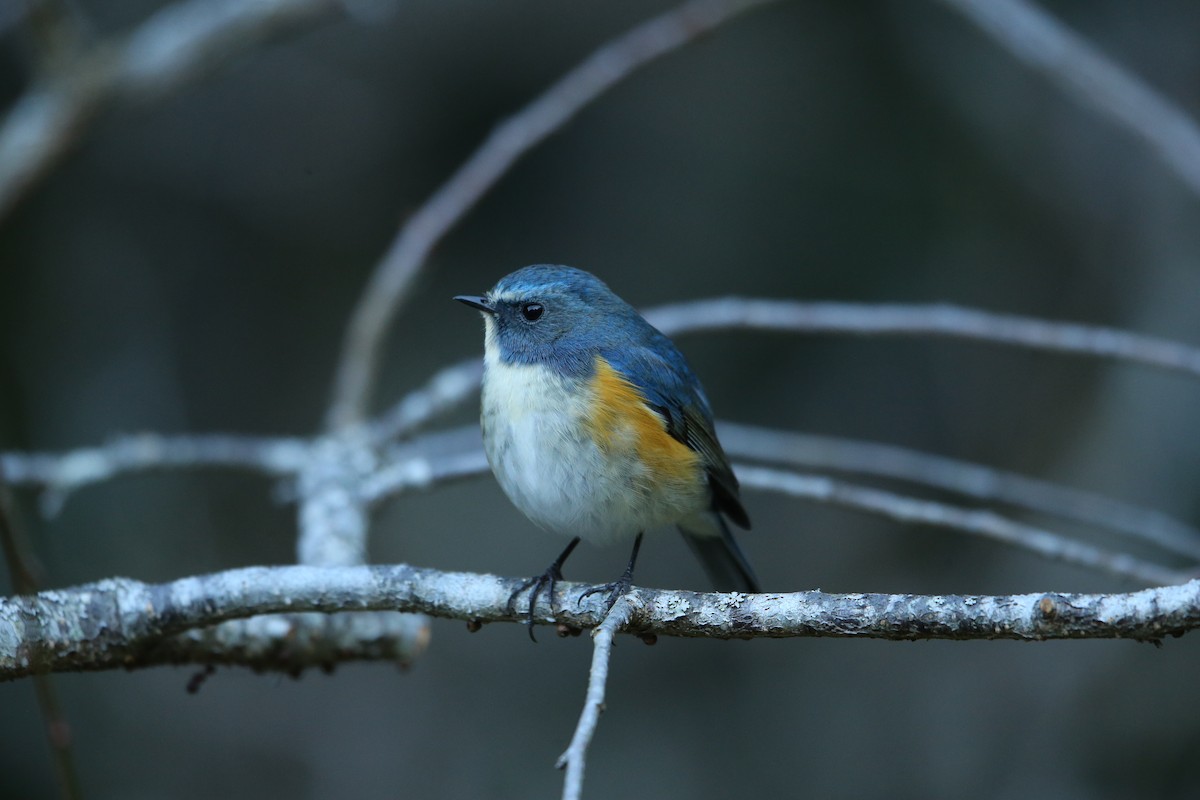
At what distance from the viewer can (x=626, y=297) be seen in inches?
276

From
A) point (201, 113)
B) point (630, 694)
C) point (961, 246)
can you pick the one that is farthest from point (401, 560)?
point (961, 246)

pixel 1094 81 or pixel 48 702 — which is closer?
pixel 48 702

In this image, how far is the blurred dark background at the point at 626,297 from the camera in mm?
5926

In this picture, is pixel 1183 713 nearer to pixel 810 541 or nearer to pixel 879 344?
pixel 810 541

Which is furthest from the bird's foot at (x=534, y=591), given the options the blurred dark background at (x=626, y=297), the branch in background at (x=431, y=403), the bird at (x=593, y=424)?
the blurred dark background at (x=626, y=297)

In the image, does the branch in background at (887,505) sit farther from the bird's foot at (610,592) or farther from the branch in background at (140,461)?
the bird's foot at (610,592)

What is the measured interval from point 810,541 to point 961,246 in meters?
2.04

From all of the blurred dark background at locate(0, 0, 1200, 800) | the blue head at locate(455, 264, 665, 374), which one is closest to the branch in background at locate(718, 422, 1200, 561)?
the blue head at locate(455, 264, 665, 374)

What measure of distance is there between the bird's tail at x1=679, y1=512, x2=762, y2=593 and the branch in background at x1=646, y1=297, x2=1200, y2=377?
0.82m

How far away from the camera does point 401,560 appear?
6727mm

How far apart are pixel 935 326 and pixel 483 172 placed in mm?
2054

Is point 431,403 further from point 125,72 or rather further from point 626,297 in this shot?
point 626,297

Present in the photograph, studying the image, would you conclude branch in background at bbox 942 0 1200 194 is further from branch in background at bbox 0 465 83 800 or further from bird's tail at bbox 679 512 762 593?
branch in background at bbox 0 465 83 800

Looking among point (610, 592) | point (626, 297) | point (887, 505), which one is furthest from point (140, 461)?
point (626, 297)
